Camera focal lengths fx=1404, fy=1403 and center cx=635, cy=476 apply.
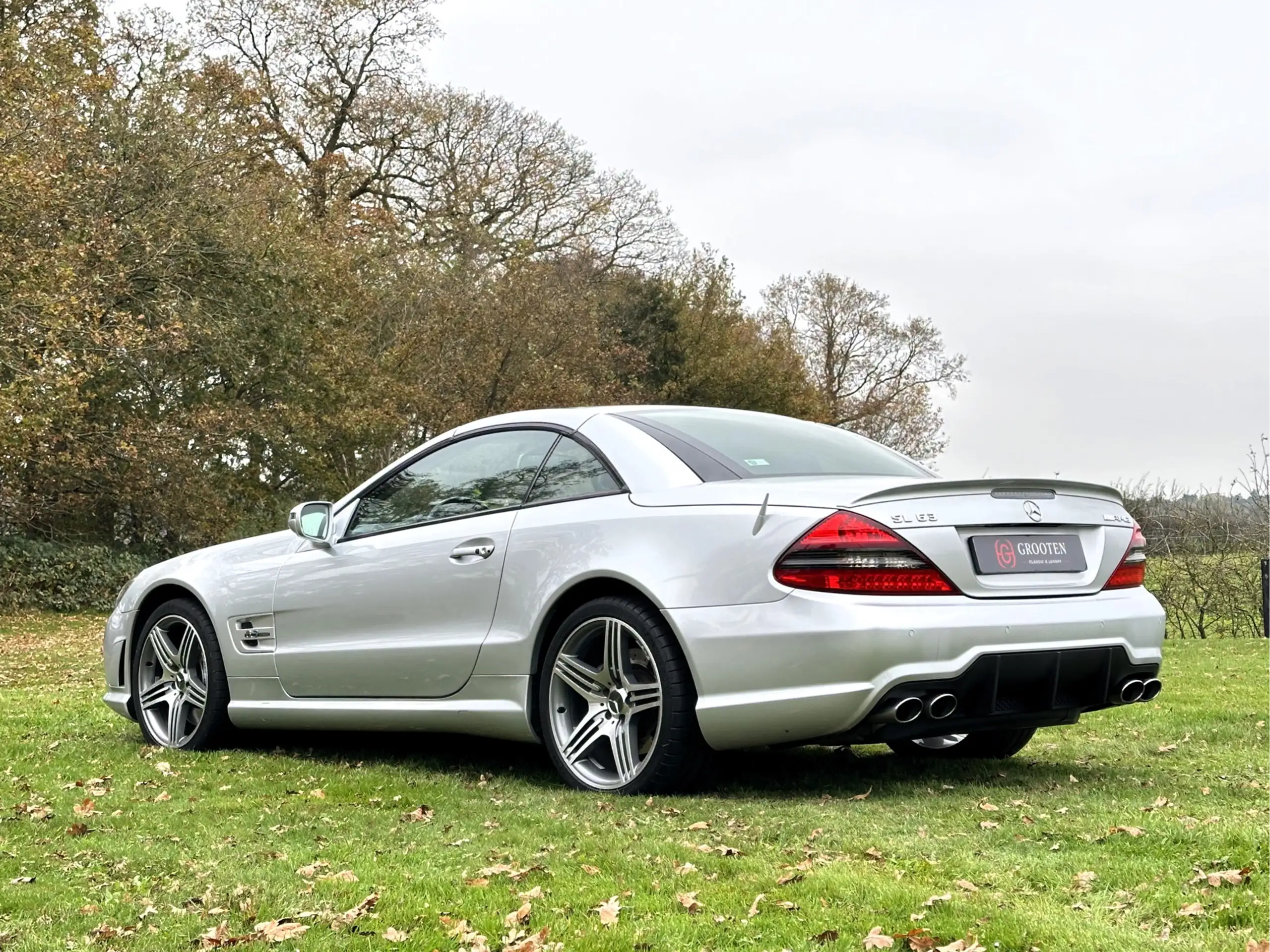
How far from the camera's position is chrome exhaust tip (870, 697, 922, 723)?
4.58 metres

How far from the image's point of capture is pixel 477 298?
100ft

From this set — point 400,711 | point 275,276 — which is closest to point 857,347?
point 275,276

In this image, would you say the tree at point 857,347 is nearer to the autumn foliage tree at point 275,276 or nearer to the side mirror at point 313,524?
the autumn foliage tree at point 275,276

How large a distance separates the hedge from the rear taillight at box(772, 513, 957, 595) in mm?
19685

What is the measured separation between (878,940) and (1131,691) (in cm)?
239

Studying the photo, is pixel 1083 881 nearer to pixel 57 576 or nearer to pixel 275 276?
pixel 57 576

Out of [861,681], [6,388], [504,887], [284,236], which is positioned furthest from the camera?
[284,236]

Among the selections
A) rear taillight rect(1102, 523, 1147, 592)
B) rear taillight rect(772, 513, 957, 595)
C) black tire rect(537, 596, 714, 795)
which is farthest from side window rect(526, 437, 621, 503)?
rear taillight rect(1102, 523, 1147, 592)

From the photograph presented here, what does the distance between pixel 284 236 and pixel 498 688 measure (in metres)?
21.1

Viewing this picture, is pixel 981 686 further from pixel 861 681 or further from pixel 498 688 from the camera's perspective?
pixel 498 688

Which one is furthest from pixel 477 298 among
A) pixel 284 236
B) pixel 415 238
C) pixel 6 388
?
pixel 6 388

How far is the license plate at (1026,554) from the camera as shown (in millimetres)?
4789

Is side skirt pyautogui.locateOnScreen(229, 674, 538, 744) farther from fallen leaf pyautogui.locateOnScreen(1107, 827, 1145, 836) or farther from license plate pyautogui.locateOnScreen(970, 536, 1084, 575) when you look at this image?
fallen leaf pyautogui.locateOnScreen(1107, 827, 1145, 836)

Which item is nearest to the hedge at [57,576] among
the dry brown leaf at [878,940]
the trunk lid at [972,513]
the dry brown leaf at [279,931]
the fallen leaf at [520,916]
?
the trunk lid at [972,513]
